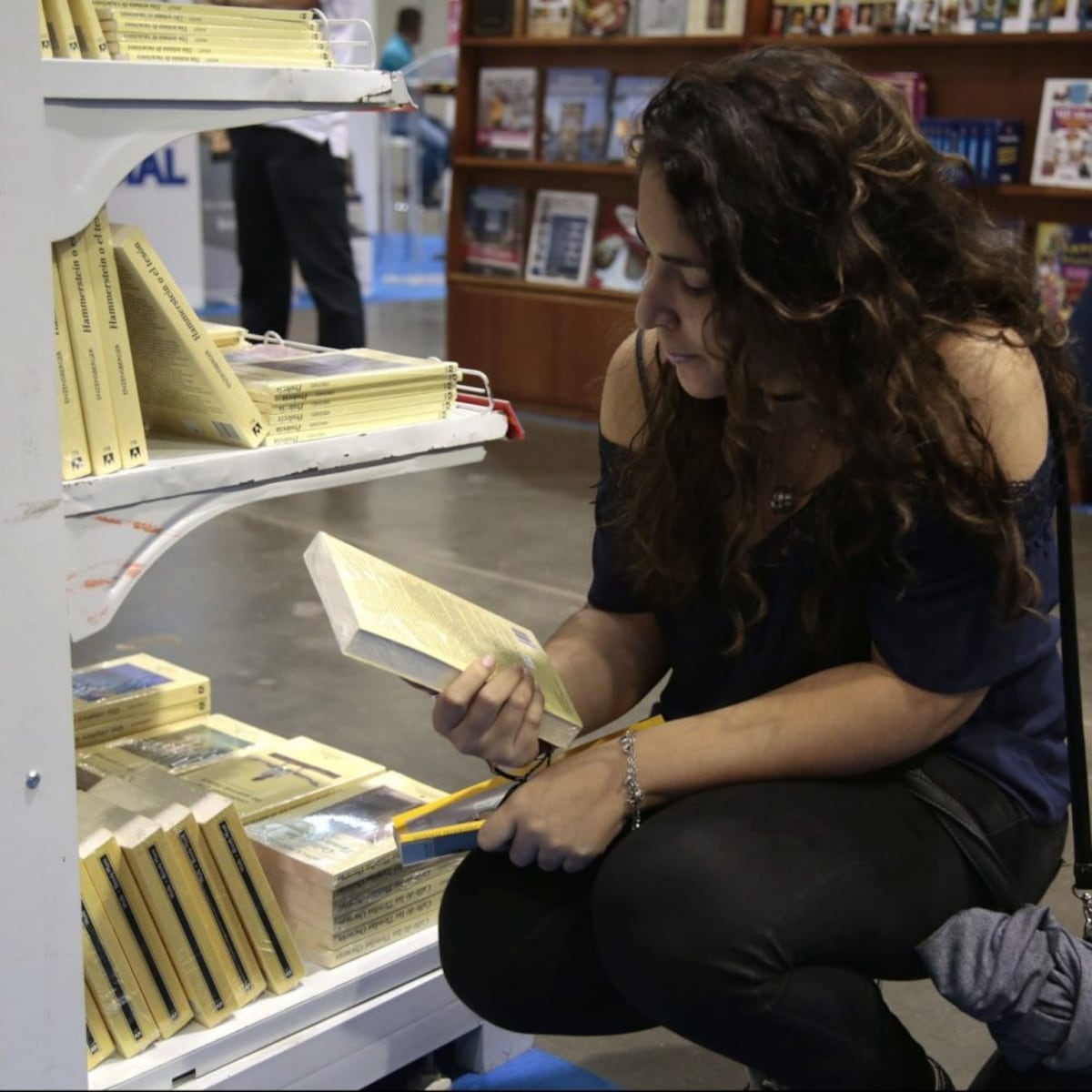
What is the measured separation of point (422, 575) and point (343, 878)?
1.99 metres

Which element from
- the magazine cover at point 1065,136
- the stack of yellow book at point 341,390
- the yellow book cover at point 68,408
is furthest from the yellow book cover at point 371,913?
the magazine cover at point 1065,136

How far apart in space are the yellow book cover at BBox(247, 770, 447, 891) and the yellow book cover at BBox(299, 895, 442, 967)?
6cm

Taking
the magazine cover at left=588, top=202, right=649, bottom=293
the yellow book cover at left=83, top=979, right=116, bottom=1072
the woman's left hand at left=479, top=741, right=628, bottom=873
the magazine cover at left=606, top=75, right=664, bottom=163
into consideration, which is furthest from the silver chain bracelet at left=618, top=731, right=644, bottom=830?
the magazine cover at left=606, top=75, right=664, bottom=163

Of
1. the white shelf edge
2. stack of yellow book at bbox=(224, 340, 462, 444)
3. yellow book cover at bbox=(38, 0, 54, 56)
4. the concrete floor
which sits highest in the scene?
yellow book cover at bbox=(38, 0, 54, 56)

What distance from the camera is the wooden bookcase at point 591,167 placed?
4.52m

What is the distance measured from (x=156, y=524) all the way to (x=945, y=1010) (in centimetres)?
111

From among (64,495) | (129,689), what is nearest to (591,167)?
(129,689)

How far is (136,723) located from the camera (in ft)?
6.37

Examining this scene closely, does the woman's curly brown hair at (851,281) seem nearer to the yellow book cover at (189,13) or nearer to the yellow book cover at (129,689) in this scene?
the yellow book cover at (189,13)

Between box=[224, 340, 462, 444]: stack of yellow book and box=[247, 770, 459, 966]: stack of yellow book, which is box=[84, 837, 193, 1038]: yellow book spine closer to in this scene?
box=[247, 770, 459, 966]: stack of yellow book

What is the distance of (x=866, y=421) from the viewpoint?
1182mm

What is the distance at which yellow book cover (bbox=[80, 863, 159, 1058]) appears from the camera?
4.58 ft

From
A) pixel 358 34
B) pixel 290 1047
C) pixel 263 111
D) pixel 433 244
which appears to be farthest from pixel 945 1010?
pixel 433 244

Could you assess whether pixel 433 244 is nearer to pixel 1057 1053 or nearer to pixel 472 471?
pixel 472 471
